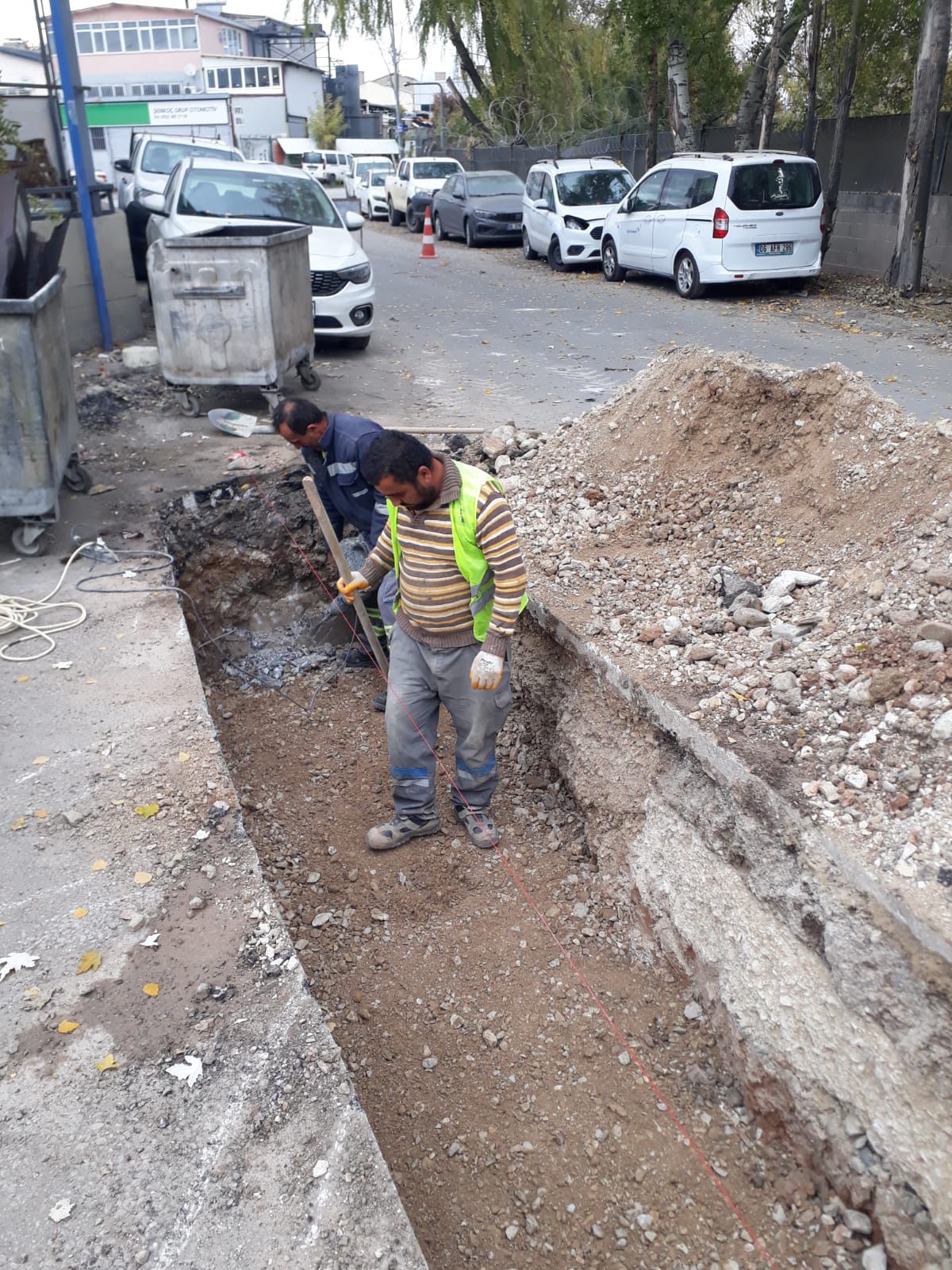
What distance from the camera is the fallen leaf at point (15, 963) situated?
3.12m

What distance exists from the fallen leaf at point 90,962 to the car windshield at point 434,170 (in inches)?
1026

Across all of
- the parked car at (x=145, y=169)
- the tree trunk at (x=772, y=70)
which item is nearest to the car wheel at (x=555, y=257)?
the tree trunk at (x=772, y=70)

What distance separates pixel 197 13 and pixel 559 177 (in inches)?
1828

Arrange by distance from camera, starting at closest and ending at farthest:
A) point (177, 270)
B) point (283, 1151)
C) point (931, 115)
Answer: point (283, 1151)
point (177, 270)
point (931, 115)

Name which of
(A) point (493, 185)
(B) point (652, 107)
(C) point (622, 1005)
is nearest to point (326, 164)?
(A) point (493, 185)

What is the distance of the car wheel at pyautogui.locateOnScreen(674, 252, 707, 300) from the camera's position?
44.8ft

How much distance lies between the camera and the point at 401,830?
14.8 ft

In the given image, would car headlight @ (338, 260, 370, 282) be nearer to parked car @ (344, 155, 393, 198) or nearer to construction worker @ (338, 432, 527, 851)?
construction worker @ (338, 432, 527, 851)

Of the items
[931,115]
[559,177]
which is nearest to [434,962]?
[931,115]

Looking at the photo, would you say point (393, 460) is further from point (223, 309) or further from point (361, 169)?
point (361, 169)

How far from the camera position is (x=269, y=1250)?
2.34 m

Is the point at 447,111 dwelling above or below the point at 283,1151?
above

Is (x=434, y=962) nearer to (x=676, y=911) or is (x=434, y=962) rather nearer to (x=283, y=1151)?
(x=676, y=911)

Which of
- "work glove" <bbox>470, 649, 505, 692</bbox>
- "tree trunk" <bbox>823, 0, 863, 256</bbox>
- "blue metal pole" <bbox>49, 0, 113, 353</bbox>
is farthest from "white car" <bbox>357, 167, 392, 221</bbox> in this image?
"work glove" <bbox>470, 649, 505, 692</bbox>
